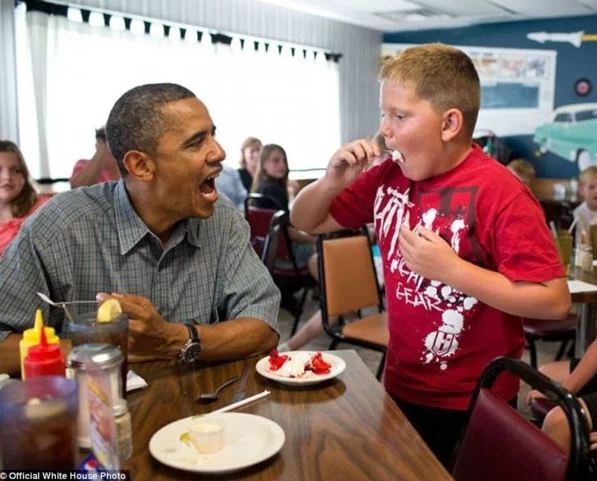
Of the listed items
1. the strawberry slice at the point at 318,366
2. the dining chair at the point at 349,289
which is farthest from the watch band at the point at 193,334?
the dining chair at the point at 349,289

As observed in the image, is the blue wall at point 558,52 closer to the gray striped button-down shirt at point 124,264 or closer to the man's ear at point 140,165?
the gray striped button-down shirt at point 124,264

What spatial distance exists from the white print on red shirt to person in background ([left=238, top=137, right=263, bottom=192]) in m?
4.54

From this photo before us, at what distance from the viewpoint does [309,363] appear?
53.4 inches

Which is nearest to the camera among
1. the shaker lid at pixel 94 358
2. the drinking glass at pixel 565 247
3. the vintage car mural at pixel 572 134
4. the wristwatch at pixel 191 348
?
the shaker lid at pixel 94 358

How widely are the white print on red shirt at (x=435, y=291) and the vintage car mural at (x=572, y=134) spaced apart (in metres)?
6.45

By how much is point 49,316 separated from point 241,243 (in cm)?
49

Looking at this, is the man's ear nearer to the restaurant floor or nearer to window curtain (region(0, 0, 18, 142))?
the restaurant floor

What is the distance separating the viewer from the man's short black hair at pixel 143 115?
145 cm

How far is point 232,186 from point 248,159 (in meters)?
0.43

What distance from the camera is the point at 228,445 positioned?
103 cm

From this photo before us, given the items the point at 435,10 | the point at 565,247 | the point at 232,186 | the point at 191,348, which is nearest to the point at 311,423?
the point at 191,348

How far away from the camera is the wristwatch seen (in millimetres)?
1387

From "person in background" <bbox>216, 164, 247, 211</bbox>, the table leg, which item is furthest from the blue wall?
the table leg

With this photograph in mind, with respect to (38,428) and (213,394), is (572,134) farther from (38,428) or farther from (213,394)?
(38,428)
